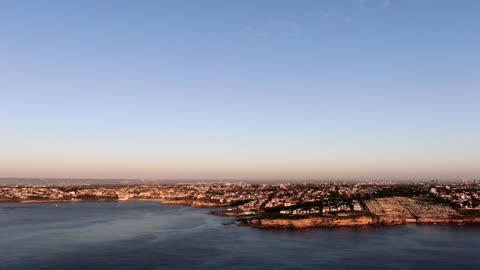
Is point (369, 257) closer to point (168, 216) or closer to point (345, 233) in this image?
point (345, 233)

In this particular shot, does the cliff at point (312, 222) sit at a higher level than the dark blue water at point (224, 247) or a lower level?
higher

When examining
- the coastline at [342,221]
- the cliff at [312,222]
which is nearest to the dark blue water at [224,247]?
the coastline at [342,221]

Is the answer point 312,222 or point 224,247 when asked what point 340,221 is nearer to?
point 312,222

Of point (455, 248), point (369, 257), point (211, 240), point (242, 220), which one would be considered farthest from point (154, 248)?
point (455, 248)

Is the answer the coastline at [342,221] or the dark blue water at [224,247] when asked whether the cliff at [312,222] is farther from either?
the dark blue water at [224,247]

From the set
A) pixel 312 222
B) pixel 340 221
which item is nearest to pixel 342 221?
pixel 340 221

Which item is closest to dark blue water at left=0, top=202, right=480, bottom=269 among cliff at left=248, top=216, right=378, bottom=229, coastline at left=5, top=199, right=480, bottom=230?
coastline at left=5, top=199, right=480, bottom=230

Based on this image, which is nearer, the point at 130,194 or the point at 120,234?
the point at 120,234

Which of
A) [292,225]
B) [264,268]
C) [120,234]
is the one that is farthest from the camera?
[292,225]
